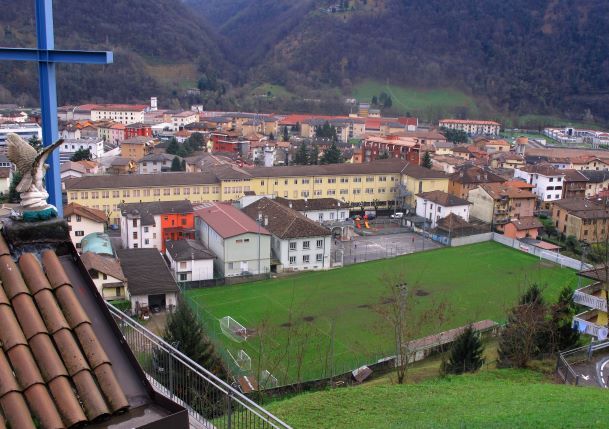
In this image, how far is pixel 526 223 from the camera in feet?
83.4

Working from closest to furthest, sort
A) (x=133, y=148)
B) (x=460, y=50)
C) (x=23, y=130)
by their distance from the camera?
(x=23, y=130) → (x=133, y=148) → (x=460, y=50)

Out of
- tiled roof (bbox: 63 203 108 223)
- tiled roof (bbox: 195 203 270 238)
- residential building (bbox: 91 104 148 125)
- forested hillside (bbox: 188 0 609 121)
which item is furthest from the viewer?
forested hillside (bbox: 188 0 609 121)

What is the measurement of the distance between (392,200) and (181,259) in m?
15.1

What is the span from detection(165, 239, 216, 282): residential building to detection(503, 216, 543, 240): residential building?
13587 millimetres

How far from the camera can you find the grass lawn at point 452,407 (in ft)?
21.5

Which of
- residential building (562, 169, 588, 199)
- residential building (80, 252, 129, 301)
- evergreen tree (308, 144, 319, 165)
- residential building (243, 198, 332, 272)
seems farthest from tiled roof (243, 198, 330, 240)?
residential building (562, 169, 588, 199)

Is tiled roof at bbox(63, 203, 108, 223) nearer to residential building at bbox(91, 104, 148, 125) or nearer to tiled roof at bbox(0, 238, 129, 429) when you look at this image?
tiled roof at bbox(0, 238, 129, 429)

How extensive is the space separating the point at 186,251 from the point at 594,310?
11.8m

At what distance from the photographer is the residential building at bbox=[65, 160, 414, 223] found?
82.2ft

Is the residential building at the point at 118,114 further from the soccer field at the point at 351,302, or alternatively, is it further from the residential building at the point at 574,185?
the soccer field at the point at 351,302

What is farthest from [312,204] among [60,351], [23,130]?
[60,351]

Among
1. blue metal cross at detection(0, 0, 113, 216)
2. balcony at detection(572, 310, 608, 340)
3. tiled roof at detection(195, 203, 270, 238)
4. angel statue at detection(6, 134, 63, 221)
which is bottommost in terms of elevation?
balcony at detection(572, 310, 608, 340)

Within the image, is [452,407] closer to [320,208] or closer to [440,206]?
[320,208]

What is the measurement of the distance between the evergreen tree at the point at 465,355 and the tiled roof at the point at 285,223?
379 inches
